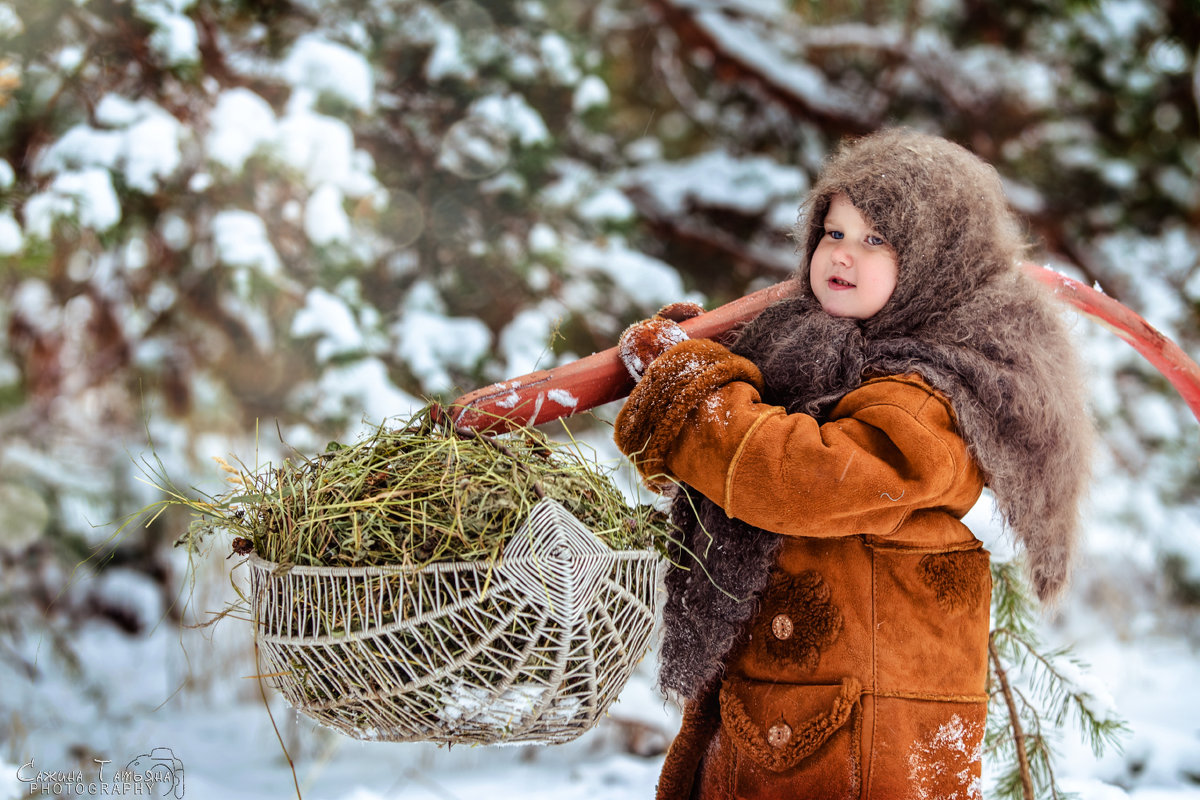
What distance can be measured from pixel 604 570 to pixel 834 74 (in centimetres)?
384

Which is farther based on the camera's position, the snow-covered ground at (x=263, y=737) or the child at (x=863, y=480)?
the snow-covered ground at (x=263, y=737)

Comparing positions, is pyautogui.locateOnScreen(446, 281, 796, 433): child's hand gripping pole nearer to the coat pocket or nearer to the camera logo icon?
the coat pocket

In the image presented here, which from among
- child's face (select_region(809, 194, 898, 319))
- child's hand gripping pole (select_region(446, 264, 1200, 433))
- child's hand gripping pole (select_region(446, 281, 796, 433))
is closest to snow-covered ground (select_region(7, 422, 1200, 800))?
child's hand gripping pole (select_region(446, 264, 1200, 433))

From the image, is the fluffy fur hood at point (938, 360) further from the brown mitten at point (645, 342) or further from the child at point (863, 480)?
the brown mitten at point (645, 342)

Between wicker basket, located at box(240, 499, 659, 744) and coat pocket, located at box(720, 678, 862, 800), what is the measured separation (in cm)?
29

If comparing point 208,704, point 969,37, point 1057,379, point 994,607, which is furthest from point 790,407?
point 969,37

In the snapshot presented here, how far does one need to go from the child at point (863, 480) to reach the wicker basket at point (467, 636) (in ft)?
0.79

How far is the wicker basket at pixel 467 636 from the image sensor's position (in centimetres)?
106

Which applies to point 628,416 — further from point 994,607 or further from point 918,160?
point 994,607

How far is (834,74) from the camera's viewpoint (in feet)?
14.3

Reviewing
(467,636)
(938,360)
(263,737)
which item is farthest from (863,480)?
(263,737)

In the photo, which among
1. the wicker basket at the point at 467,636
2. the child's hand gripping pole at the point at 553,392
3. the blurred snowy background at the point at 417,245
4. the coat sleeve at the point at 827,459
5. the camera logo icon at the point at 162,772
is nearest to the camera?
the wicker basket at the point at 467,636

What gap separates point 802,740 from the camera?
1.37m

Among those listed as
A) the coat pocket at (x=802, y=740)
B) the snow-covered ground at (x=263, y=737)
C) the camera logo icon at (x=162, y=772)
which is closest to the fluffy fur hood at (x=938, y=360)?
the coat pocket at (x=802, y=740)
